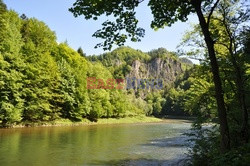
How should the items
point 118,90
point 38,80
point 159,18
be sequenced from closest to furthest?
point 159,18 → point 38,80 → point 118,90

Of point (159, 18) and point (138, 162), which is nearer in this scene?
point (159, 18)

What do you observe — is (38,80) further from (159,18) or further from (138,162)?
(159,18)

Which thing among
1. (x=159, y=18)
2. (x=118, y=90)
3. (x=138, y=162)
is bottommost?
(x=138, y=162)

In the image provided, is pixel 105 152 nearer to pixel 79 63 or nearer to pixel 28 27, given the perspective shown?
pixel 28 27

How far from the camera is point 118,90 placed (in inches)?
3159

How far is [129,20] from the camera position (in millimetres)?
7074

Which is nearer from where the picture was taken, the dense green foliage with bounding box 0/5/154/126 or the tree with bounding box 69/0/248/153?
the tree with bounding box 69/0/248/153

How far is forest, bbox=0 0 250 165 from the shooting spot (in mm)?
6898

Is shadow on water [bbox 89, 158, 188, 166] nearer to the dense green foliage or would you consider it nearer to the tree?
the tree

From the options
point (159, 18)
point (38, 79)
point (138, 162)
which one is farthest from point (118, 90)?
point (159, 18)

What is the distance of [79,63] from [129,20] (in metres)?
51.9

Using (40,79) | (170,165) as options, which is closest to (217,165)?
(170,165)

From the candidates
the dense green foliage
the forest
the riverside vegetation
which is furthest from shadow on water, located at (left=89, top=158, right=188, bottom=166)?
the dense green foliage

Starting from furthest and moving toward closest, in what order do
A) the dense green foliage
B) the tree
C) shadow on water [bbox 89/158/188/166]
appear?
the dense green foliage → shadow on water [bbox 89/158/188/166] → the tree
